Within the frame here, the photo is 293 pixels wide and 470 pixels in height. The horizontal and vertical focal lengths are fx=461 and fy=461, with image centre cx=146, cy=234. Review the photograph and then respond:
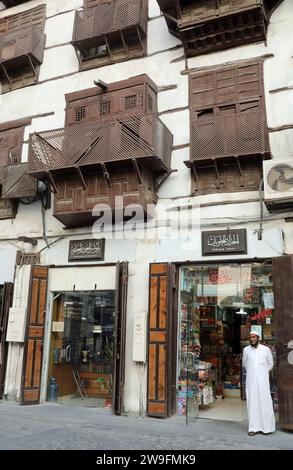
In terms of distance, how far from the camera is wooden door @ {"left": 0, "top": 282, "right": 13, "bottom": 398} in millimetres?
11844

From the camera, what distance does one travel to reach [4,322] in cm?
1206

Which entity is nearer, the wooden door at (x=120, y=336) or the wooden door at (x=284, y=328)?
the wooden door at (x=284, y=328)

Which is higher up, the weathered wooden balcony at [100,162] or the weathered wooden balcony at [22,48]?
the weathered wooden balcony at [22,48]

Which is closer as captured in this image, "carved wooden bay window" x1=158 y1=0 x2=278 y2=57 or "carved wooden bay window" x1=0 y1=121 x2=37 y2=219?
"carved wooden bay window" x1=158 y1=0 x2=278 y2=57

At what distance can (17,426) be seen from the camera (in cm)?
870

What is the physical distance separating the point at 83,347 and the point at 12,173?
5.14 metres

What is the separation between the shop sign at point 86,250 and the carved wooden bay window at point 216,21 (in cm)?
540

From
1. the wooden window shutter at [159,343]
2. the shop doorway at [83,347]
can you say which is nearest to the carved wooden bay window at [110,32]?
the wooden window shutter at [159,343]

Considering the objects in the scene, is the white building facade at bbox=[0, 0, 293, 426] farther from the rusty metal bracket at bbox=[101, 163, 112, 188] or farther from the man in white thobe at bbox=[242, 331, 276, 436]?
the man in white thobe at bbox=[242, 331, 276, 436]

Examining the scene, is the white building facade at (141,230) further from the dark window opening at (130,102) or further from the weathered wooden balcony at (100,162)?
the dark window opening at (130,102)

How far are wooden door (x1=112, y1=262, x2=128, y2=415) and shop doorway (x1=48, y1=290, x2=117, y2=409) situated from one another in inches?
24.9

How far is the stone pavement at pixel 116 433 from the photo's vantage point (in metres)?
7.34

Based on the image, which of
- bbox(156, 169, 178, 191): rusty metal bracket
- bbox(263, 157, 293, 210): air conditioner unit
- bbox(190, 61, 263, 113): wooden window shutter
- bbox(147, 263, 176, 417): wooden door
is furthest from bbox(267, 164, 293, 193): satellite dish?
bbox(147, 263, 176, 417): wooden door

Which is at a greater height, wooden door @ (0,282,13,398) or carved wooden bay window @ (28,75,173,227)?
carved wooden bay window @ (28,75,173,227)
